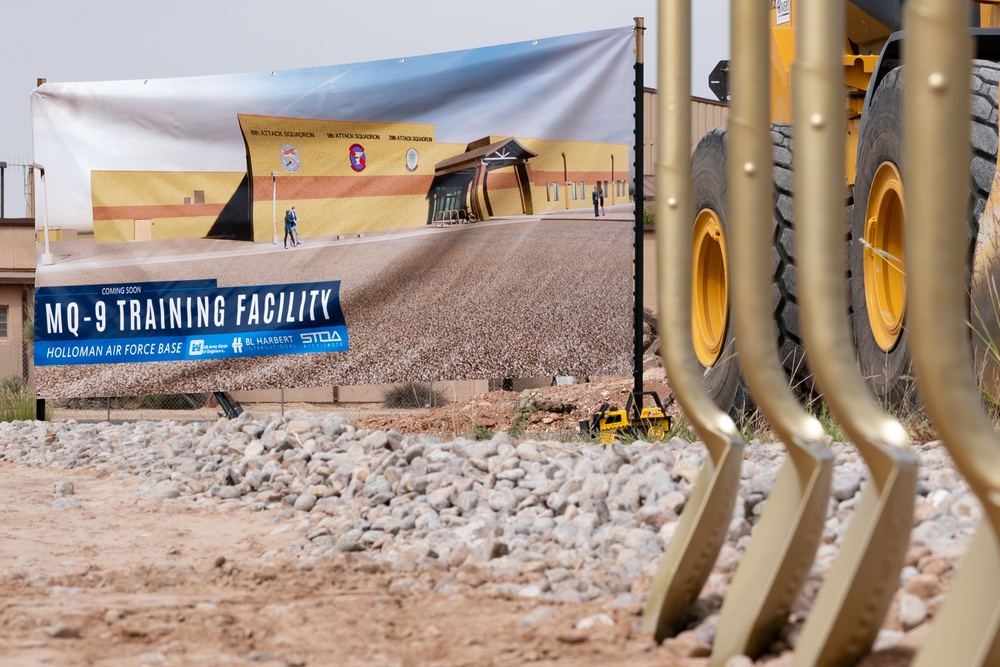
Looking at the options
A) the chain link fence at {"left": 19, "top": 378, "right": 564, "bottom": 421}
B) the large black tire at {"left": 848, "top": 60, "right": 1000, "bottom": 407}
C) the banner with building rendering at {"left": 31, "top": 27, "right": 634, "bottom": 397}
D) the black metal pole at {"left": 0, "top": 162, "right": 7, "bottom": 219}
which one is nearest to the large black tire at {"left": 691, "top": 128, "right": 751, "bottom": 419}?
the banner with building rendering at {"left": 31, "top": 27, "right": 634, "bottom": 397}

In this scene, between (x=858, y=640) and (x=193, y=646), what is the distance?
144 cm

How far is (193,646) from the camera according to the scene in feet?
7.73

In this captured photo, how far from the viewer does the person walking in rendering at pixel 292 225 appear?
24.5 ft

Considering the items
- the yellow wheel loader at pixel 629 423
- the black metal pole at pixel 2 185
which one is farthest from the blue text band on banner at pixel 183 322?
the black metal pole at pixel 2 185

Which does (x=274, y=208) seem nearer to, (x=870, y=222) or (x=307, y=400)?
(x=870, y=222)

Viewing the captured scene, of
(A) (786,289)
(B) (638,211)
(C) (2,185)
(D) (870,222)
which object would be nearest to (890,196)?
(D) (870,222)

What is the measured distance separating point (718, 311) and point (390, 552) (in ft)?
11.1

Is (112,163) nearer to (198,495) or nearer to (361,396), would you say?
(198,495)

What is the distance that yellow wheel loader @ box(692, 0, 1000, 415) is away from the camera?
3.94m

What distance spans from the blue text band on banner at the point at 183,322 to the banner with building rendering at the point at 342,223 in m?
0.01

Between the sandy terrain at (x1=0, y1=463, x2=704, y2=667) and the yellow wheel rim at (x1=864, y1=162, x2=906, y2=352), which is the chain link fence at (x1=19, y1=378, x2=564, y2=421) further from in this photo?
the sandy terrain at (x1=0, y1=463, x2=704, y2=667)

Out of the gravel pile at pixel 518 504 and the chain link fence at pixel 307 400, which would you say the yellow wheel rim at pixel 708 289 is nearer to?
the gravel pile at pixel 518 504

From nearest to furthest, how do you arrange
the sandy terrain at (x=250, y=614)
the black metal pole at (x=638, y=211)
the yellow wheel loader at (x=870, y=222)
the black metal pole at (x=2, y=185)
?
the sandy terrain at (x=250, y=614) < the yellow wheel loader at (x=870, y=222) < the black metal pole at (x=638, y=211) < the black metal pole at (x=2, y=185)

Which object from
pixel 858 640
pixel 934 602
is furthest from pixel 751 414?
pixel 858 640
